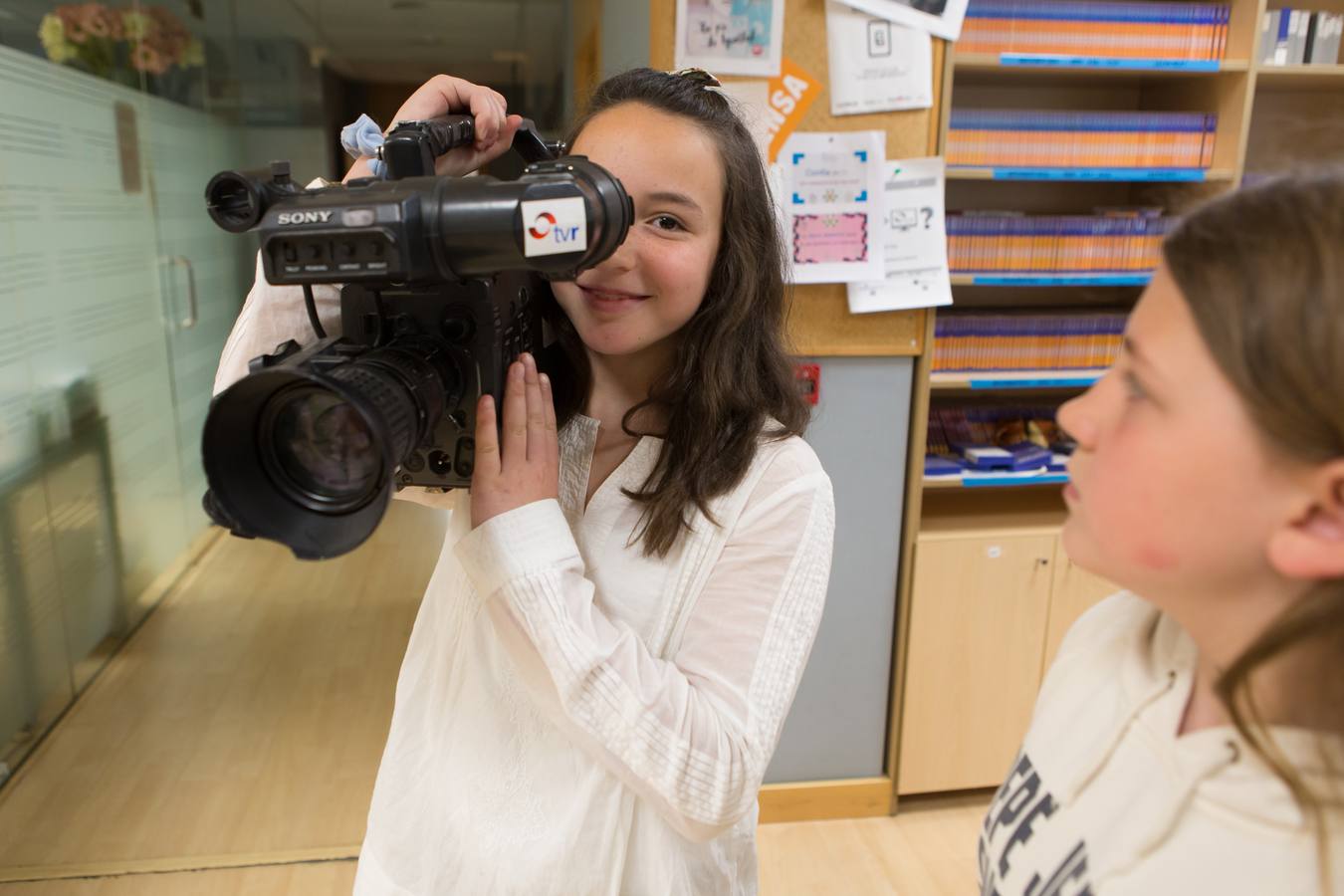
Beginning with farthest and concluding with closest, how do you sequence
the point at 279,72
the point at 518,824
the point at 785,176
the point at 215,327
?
1. the point at 215,327
2. the point at 279,72
3. the point at 785,176
4. the point at 518,824

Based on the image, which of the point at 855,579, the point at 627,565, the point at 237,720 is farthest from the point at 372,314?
the point at 237,720

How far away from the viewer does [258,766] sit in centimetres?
220

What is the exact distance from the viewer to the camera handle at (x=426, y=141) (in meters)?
0.72

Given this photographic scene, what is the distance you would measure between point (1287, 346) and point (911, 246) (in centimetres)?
159

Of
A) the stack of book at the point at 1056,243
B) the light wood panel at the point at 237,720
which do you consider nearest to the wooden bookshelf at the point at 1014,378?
the stack of book at the point at 1056,243

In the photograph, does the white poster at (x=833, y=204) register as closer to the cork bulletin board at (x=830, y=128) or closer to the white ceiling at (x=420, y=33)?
the cork bulletin board at (x=830, y=128)

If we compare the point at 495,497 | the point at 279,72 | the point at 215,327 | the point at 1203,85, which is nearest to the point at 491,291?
the point at 495,497

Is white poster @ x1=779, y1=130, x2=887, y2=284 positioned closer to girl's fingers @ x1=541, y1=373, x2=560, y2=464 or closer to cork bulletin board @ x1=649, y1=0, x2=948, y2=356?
cork bulletin board @ x1=649, y1=0, x2=948, y2=356

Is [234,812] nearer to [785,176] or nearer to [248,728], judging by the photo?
[248,728]

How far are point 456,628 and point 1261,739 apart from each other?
0.66 meters

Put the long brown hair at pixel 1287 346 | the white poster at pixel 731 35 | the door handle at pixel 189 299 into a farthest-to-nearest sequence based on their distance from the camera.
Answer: the door handle at pixel 189 299, the white poster at pixel 731 35, the long brown hair at pixel 1287 346

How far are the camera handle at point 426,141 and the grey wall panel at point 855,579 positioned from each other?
1.15 meters

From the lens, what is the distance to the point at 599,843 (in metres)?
0.80

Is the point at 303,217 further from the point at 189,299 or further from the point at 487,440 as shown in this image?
Answer: the point at 189,299
